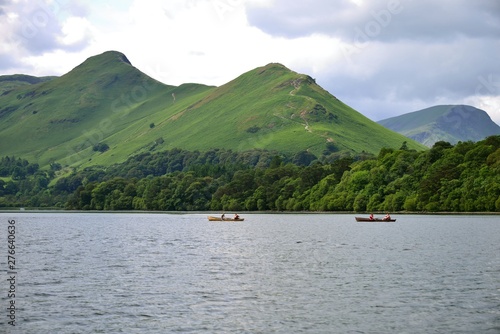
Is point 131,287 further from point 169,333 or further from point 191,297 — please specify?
point 169,333

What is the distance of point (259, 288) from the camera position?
6366 centimetres

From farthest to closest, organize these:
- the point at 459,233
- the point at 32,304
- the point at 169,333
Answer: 1. the point at 459,233
2. the point at 32,304
3. the point at 169,333

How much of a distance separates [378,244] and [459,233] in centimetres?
2485

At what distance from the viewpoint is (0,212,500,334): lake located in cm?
4794

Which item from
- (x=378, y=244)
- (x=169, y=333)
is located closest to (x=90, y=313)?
(x=169, y=333)

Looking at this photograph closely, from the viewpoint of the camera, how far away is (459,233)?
5103 inches

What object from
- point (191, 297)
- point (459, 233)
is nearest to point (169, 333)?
point (191, 297)

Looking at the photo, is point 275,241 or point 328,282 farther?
point 275,241

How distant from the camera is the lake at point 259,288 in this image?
47938 millimetres

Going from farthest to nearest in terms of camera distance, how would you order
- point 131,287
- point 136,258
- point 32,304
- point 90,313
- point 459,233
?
1. point 459,233
2. point 136,258
3. point 131,287
4. point 32,304
5. point 90,313

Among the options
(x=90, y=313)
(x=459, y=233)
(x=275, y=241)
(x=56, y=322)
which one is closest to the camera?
(x=56, y=322)

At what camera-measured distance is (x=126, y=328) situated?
4669cm

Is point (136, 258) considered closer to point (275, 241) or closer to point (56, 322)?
point (275, 241)

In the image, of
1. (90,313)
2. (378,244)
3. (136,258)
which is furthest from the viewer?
(378,244)
